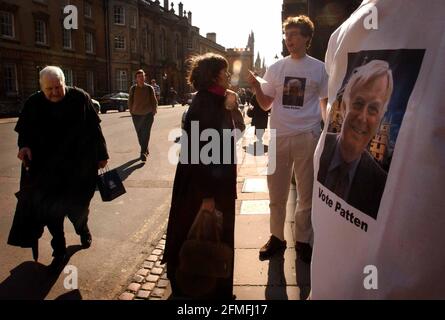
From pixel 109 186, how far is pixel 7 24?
1116 inches

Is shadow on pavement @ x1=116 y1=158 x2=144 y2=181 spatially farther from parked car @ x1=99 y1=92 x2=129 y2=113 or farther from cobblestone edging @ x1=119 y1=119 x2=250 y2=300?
parked car @ x1=99 y1=92 x2=129 y2=113

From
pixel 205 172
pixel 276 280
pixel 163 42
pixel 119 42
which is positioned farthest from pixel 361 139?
pixel 163 42

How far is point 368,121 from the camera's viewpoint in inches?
45.8

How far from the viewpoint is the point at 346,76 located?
134cm

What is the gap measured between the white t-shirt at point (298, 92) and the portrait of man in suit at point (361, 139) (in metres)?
2.35

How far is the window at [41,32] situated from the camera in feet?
99.5

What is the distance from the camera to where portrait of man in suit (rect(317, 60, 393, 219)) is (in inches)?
43.7

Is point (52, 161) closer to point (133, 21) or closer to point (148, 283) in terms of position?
point (148, 283)

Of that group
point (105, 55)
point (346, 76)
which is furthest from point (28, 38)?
point (346, 76)

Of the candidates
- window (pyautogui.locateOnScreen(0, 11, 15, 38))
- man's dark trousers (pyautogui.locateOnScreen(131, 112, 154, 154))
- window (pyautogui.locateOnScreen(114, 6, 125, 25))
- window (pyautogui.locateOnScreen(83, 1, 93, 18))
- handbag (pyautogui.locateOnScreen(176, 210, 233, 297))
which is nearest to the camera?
handbag (pyautogui.locateOnScreen(176, 210, 233, 297))

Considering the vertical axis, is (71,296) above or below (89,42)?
below

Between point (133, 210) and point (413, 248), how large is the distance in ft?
16.3

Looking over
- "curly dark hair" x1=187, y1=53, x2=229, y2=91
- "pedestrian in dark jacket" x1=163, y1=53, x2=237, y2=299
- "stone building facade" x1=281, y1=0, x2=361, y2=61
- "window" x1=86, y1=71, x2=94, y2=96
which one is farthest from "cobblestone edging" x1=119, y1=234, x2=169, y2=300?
"window" x1=86, y1=71, x2=94, y2=96

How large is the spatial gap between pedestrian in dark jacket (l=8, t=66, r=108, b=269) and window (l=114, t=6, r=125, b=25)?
42.1m
